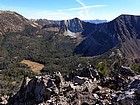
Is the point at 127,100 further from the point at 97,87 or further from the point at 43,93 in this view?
the point at 43,93

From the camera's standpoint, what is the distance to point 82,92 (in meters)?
67.5

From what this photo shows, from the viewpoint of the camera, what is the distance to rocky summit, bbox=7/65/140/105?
181ft

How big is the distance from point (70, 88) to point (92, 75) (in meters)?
25.3

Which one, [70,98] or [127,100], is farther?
[70,98]

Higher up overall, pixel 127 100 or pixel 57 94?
pixel 127 100

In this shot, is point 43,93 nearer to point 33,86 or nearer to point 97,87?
point 33,86

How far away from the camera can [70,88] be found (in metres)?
73.6

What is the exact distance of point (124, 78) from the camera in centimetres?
7669

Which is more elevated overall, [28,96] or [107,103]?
[107,103]

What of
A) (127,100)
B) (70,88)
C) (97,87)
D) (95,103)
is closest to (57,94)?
(70,88)

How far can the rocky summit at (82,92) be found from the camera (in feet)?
181

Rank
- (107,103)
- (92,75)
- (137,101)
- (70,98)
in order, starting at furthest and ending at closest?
(92,75)
(70,98)
(107,103)
(137,101)

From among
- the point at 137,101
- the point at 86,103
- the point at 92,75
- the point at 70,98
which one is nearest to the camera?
the point at 137,101

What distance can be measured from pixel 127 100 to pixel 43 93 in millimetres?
29461
